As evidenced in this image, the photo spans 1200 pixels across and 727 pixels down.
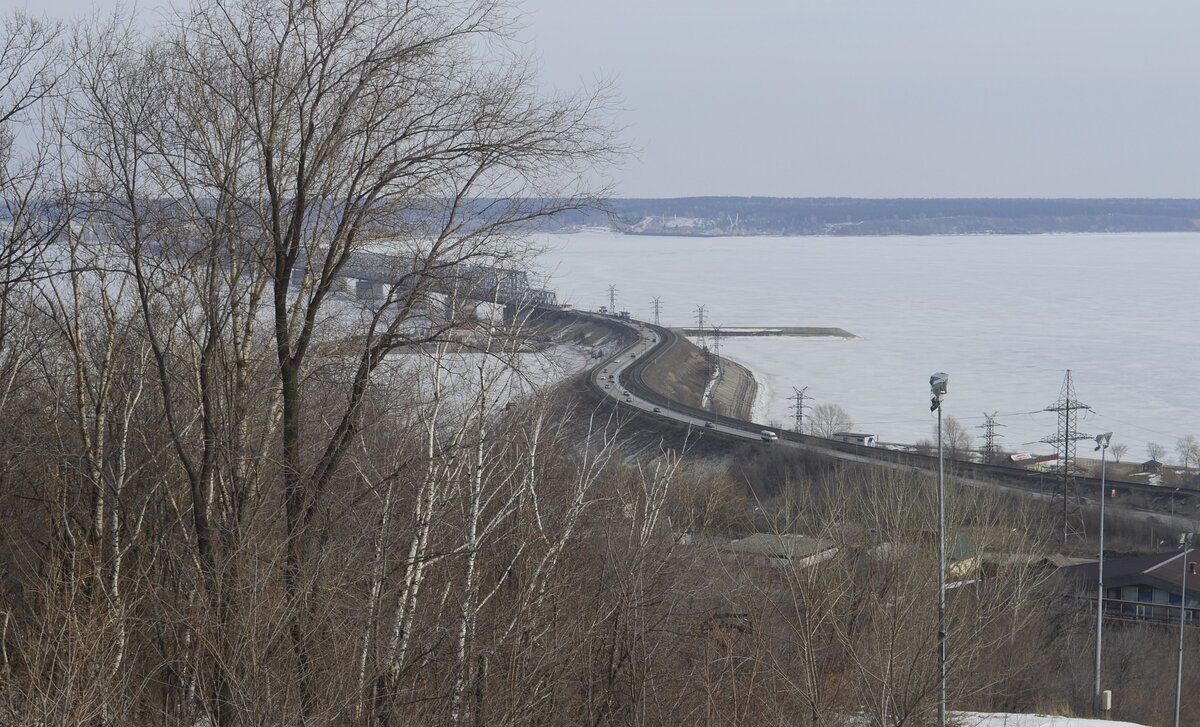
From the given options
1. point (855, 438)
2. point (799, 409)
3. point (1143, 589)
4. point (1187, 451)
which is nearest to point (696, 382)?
point (799, 409)

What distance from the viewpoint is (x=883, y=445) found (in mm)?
42219

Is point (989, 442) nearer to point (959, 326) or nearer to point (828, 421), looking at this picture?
point (828, 421)

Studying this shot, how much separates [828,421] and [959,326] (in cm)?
2993

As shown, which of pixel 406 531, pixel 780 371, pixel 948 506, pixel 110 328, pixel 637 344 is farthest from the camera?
pixel 637 344

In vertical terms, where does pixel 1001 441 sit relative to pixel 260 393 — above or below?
below

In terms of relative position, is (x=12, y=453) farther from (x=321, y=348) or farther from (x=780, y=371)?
(x=780, y=371)

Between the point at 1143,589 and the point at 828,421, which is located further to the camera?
the point at 828,421

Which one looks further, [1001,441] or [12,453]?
[1001,441]

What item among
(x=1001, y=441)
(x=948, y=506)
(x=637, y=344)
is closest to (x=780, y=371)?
(x=637, y=344)

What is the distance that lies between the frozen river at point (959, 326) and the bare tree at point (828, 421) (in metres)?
0.84

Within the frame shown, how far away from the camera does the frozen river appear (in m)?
47.6

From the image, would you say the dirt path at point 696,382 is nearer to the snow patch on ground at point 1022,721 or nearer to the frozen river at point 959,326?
the frozen river at point 959,326

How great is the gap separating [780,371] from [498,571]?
54983 mm

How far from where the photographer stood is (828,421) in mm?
46531
